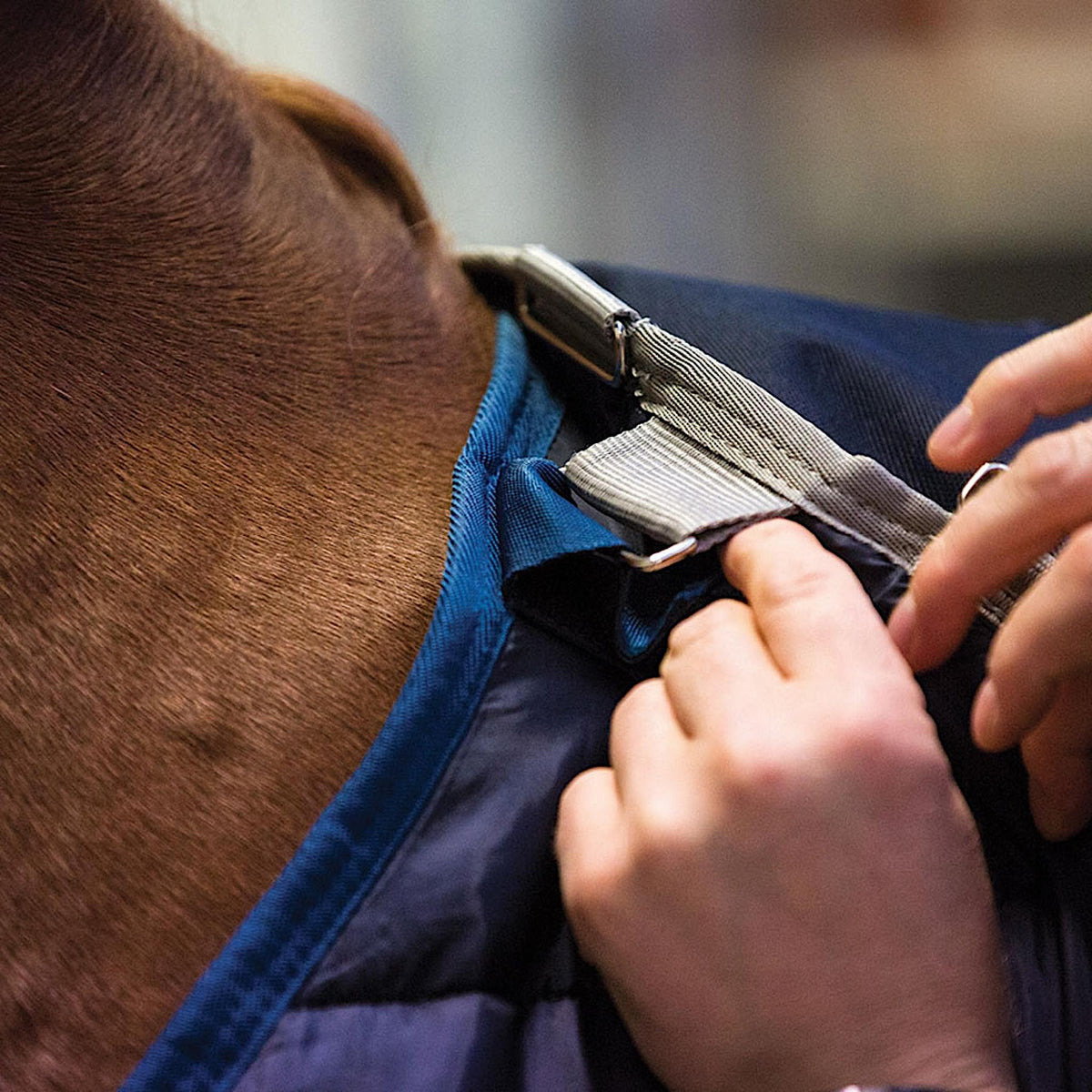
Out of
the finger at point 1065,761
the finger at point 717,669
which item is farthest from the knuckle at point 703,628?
the finger at point 1065,761

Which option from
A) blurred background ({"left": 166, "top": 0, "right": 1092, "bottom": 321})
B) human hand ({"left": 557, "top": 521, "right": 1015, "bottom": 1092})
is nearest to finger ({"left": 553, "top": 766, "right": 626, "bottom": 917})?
human hand ({"left": 557, "top": 521, "right": 1015, "bottom": 1092})

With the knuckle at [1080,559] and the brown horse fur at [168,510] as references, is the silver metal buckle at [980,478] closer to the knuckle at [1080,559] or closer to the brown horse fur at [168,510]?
the knuckle at [1080,559]

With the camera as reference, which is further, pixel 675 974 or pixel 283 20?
pixel 283 20

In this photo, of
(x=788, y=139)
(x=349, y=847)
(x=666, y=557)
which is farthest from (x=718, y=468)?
(x=788, y=139)

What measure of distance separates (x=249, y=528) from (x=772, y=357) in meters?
0.21

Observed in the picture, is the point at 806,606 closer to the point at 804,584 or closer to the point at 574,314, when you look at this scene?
the point at 804,584

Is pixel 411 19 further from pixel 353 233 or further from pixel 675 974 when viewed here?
pixel 675 974

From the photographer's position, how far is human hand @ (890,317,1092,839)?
1.06 feet

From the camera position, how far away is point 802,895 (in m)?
0.31

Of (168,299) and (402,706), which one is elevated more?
(168,299)

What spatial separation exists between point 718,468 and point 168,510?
0.61 feet

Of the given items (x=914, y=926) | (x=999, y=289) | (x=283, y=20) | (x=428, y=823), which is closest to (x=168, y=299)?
(x=428, y=823)

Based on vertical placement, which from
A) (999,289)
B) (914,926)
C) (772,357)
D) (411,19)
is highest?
(411,19)

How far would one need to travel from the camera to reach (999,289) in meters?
1.30
